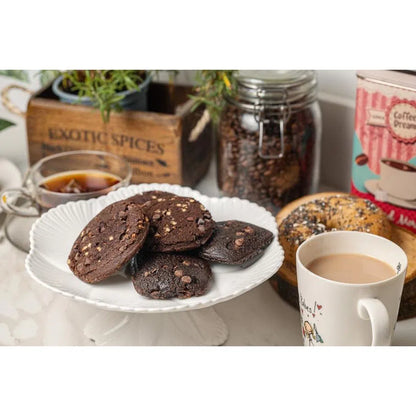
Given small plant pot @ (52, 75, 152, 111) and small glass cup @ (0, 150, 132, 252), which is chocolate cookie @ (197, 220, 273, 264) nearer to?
small glass cup @ (0, 150, 132, 252)

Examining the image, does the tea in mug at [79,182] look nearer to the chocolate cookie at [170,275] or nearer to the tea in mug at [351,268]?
the chocolate cookie at [170,275]

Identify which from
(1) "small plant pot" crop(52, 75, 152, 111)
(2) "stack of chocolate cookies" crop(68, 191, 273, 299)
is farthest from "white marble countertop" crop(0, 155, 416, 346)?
(1) "small plant pot" crop(52, 75, 152, 111)

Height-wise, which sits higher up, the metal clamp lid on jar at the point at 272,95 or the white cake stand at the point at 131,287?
the metal clamp lid on jar at the point at 272,95

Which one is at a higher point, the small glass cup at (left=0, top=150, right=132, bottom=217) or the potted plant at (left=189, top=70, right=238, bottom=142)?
the potted plant at (left=189, top=70, right=238, bottom=142)

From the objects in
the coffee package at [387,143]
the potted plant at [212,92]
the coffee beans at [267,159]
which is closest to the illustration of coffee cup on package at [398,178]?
the coffee package at [387,143]

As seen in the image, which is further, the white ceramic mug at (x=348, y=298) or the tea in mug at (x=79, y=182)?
the tea in mug at (x=79, y=182)

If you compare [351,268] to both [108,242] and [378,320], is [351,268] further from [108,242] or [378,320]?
[108,242]
